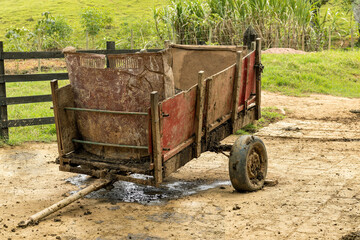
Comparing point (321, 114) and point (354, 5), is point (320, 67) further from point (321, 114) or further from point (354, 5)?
point (354, 5)

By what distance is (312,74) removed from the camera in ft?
43.3

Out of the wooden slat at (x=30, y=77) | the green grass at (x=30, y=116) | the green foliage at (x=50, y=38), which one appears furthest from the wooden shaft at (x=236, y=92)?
the green foliage at (x=50, y=38)

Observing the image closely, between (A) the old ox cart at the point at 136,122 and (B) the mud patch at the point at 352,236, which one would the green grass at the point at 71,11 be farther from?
(B) the mud patch at the point at 352,236

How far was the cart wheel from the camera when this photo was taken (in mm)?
5172

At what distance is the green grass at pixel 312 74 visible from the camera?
1244cm

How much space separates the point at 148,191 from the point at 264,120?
4607 mm

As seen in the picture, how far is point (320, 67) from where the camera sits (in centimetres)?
1384

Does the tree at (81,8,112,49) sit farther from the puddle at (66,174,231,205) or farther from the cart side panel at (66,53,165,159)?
the cart side panel at (66,53,165,159)

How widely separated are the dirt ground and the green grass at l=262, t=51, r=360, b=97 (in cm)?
480

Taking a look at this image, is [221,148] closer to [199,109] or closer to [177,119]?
[199,109]

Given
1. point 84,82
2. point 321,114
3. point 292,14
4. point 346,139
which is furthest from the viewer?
point 292,14

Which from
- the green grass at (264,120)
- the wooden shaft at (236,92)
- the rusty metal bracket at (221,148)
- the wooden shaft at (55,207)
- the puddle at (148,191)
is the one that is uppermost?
the wooden shaft at (236,92)

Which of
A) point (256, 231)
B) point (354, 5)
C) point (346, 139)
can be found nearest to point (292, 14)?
point (354, 5)

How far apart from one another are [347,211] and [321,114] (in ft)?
18.6
